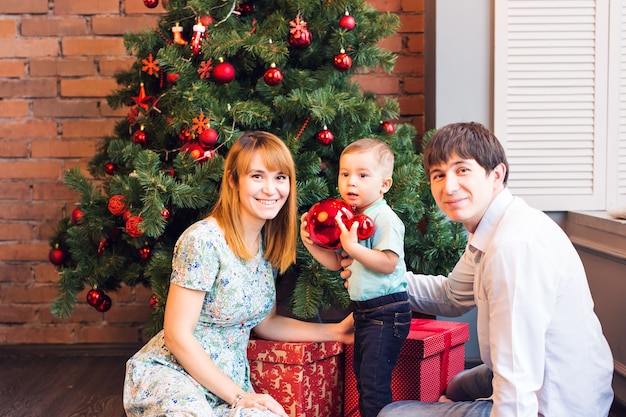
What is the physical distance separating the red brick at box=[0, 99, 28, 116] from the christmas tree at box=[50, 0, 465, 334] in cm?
96

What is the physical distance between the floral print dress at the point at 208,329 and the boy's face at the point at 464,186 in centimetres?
61

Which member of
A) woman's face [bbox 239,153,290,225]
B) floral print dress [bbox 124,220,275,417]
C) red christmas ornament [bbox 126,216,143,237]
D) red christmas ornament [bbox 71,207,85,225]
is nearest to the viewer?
floral print dress [bbox 124,220,275,417]

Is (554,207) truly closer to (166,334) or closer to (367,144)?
(367,144)

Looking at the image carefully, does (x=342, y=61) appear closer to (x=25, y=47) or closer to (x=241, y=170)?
(x=241, y=170)

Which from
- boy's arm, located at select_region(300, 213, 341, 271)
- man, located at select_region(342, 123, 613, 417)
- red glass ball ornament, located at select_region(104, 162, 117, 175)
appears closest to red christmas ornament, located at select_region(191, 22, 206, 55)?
red glass ball ornament, located at select_region(104, 162, 117, 175)

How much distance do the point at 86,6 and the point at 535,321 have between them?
8.57ft

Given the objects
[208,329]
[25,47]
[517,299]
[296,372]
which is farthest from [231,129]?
[25,47]

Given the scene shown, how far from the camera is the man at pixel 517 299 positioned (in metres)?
1.44

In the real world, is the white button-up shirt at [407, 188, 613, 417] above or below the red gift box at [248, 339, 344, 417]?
above

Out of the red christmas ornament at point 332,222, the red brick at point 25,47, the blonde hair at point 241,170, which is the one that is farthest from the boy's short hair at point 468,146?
the red brick at point 25,47

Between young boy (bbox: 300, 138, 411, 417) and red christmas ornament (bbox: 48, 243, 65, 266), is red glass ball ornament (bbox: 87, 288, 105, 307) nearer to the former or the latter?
red christmas ornament (bbox: 48, 243, 65, 266)

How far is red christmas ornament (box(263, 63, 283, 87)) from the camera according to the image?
2.15 meters

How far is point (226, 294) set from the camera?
1.86 metres

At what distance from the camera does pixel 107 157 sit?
8.75 feet
